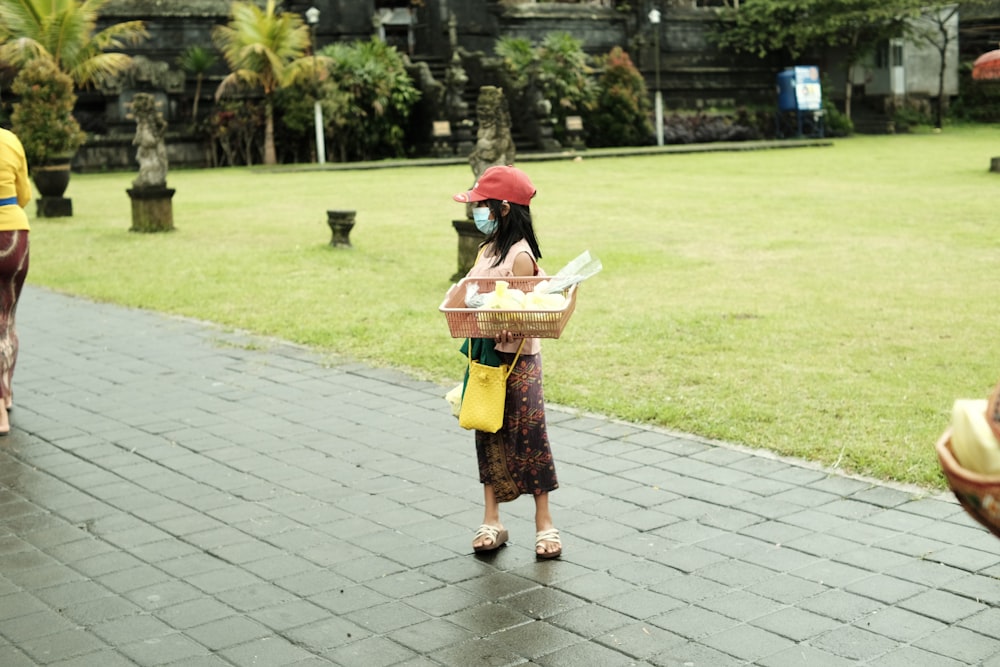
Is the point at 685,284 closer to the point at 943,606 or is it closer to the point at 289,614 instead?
the point at 943,606

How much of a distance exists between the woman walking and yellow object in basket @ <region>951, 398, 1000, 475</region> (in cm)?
255

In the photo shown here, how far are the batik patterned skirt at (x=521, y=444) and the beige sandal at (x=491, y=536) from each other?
123 millimetres

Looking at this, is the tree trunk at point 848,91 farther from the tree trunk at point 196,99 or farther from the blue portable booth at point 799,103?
the tree trunk at point 196,99

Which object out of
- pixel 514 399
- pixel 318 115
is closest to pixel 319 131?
pixel 318 115

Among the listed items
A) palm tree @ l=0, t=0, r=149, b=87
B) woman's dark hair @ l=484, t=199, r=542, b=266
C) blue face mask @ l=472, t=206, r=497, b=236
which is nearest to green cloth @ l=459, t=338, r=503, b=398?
woman's dark hair @ l=484, t=199, r=542, b=266

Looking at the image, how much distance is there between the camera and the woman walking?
15.9 ft

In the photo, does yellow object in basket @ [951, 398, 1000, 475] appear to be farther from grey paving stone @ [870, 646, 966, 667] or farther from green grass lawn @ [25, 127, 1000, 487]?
green grass lawn @ [25, 127, 1000, 487]

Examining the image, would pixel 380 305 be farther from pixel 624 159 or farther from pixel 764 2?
pixel 764 2

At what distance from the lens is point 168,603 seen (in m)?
4.50

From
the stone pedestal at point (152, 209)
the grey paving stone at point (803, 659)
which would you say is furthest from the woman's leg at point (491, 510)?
the stone pedestal at point (152, 209)

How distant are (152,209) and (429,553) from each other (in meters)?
12.2

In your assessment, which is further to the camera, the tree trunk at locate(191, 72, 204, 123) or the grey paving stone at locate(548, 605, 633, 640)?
the tree trunk at locate(191, 72, 204, 123)

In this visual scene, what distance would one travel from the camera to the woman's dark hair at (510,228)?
4.84 meters

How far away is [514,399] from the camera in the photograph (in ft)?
16.0
